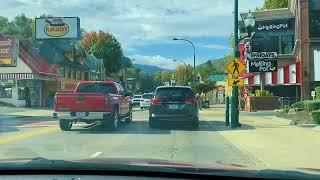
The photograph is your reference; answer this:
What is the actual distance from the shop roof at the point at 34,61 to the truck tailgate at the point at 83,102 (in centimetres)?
3739

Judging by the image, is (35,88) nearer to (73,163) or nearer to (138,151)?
(138,151)

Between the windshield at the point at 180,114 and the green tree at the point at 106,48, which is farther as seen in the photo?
the green tree at the point at 106,48

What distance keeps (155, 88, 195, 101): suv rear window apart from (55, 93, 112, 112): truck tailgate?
9.15 ft

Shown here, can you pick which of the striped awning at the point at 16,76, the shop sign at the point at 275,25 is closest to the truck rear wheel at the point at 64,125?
the striped awning at the point at 16,76

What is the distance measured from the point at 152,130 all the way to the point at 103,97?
226 cm

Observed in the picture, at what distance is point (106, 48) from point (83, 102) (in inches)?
3330

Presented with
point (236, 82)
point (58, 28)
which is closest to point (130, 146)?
point (236, 82)

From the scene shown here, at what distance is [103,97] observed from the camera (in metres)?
22.6

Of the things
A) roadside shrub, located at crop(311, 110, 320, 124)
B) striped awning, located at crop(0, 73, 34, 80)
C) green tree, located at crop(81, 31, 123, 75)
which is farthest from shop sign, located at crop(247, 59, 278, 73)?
green tree, located at crop(81, 31, 123, 75)

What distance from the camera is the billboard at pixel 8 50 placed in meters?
57.2

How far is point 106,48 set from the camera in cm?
10650

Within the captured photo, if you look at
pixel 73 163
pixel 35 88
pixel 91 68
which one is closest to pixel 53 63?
pixel 35 88

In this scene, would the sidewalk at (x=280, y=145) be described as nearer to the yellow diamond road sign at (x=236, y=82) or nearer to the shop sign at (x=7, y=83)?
the yellow diamond road sign at (x=236, y=82)

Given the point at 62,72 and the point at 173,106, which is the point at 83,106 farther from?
the point at 62,72
